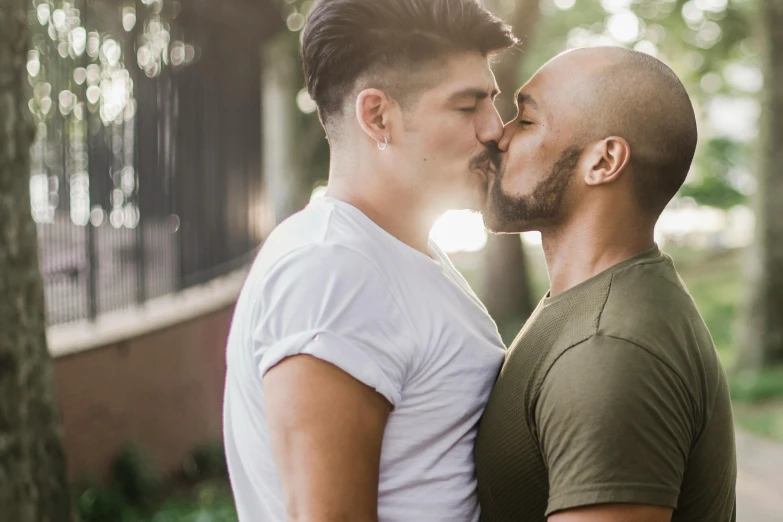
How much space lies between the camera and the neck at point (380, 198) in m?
2.28

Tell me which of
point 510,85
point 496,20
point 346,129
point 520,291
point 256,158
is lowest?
point 520,291

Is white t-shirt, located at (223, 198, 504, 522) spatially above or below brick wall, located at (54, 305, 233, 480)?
above

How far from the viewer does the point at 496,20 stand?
2.39 m

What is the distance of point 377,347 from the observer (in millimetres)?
1893

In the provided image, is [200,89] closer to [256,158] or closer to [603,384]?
[256,158]

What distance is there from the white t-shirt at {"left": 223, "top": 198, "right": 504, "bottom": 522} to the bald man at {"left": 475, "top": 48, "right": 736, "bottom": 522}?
88mm

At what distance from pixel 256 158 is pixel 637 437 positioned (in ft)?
32.2

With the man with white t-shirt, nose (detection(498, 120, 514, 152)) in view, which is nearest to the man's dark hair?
the man with white t-shirt

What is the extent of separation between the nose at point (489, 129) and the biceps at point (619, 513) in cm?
101

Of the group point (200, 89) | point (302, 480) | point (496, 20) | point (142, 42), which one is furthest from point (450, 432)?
point (200, 89)

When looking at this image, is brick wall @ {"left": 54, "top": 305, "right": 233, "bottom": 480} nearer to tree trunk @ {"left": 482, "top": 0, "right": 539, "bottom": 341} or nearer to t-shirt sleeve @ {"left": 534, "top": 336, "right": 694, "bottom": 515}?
t-shirt sleeve @ {"left": 534, "top": 336, "right": 694, "bottom": 515}

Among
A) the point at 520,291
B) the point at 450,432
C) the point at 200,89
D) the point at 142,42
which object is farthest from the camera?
the point at 520,291

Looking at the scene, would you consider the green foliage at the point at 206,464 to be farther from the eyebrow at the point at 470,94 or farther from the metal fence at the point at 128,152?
the eyebrow at the point at 470,94

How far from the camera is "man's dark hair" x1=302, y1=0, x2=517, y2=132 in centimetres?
221
